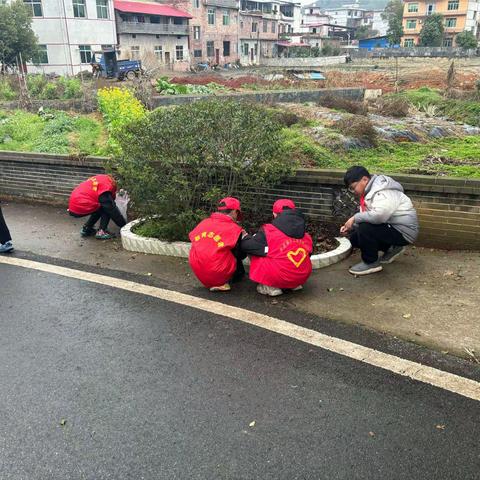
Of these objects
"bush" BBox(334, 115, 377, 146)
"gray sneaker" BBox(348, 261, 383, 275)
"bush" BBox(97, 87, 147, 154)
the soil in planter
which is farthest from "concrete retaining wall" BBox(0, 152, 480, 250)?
"bush" BBox(97, 87, 147, 154)

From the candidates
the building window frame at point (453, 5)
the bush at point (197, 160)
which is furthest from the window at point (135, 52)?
the building window frame at point (453, 5)

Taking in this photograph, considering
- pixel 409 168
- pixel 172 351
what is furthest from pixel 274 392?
pixel 409 168

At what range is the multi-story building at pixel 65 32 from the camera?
39.9 meters

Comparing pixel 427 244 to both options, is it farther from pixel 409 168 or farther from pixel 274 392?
pixel 274 392

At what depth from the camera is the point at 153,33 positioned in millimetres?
50531

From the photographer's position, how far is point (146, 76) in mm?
18172

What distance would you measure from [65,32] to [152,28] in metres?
12.0

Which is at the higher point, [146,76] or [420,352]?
[146,76]

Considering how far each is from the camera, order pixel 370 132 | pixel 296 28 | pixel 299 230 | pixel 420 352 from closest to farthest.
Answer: pixel 420 352
pixel 299 230
pixel 370 132
pixel 296 28

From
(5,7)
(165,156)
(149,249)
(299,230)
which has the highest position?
(5,7)

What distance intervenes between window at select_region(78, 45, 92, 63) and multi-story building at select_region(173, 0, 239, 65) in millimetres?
18267

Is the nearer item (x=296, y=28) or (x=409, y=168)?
(x=409, y=168)

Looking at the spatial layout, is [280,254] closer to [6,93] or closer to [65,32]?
[6,93]

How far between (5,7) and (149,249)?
3518 centimetres
